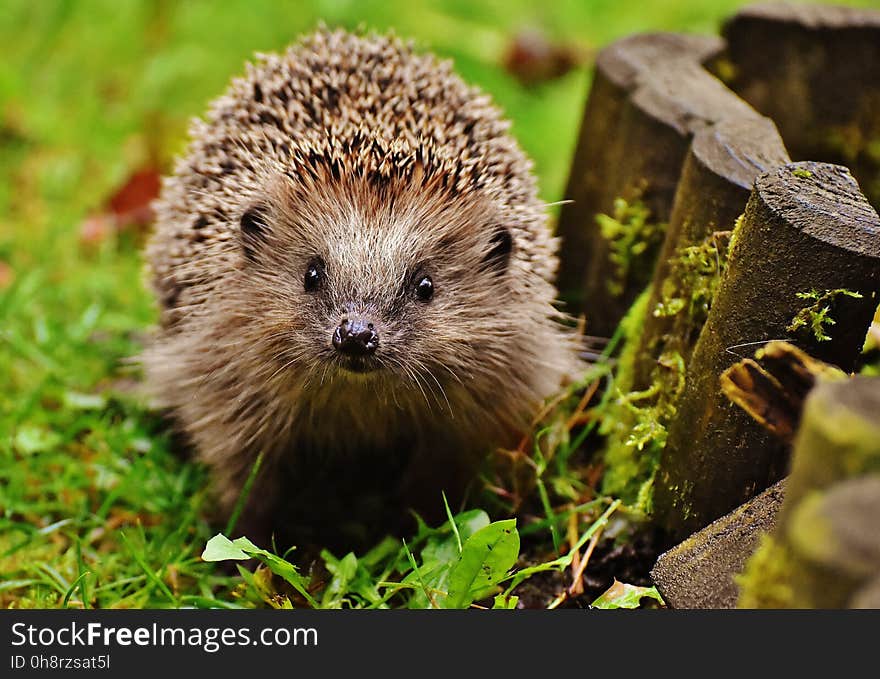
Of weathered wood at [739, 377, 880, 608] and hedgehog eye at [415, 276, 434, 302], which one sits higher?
weathered wood at [739, 377, 880, 608]

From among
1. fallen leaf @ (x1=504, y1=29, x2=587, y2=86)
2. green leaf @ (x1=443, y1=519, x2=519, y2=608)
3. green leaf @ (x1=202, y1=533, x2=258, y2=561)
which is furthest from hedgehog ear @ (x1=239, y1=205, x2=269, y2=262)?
fallen leaf @ (x1=504, y1=29, x2=587, y2=86)

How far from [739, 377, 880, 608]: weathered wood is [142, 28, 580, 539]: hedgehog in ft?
3.89

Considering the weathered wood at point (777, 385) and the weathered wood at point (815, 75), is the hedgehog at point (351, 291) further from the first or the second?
the weathered wood at point (815, 75)

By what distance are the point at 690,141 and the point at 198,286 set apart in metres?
1.51

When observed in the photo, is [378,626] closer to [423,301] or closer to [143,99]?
[423,301]

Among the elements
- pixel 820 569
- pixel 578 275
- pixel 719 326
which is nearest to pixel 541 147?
pixel 578 275

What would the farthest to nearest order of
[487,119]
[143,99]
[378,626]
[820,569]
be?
[143,99] → [487,119] → [378,626] → [820,569]

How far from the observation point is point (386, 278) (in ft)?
8.21

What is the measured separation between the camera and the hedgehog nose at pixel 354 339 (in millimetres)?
2338


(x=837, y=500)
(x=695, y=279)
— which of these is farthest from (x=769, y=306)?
(x=837, y=500)

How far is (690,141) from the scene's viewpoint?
286cm

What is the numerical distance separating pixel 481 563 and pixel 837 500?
111 centimetres

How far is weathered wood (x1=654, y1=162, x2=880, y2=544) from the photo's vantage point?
2002mm

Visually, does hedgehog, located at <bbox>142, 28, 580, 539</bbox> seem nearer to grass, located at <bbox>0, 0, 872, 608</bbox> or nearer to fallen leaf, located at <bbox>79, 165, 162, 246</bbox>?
grass, located at <bbox>0, 0, 872, 608</bbox>
